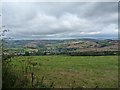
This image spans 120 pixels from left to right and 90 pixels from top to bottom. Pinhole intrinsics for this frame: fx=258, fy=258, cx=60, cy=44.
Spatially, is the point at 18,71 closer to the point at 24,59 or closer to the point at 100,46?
the point at 24,59

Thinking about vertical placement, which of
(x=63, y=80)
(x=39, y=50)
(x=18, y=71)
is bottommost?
(x=63, y=80)

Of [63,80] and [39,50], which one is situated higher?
[39,50]

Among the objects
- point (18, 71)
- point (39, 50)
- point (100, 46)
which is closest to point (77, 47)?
point (100, 46)

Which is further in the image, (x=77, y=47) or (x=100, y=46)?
(x=100, y=46)

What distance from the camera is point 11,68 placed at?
18.2 feet

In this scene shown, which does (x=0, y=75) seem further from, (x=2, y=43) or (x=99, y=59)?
(x=99, y=59)

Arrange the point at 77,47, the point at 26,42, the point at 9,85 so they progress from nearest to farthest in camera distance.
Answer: the point at 9,85 < the point at 26,42 < the point at 77,47

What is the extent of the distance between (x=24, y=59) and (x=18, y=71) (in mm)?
331

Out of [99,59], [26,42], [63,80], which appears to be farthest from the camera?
[99,59]

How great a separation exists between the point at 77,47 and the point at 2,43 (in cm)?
502

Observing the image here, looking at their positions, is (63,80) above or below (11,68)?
below

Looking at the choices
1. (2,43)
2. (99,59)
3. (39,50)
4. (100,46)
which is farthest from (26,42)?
(99,59)

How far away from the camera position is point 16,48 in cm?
554

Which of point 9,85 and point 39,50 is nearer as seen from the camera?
point 9,85
